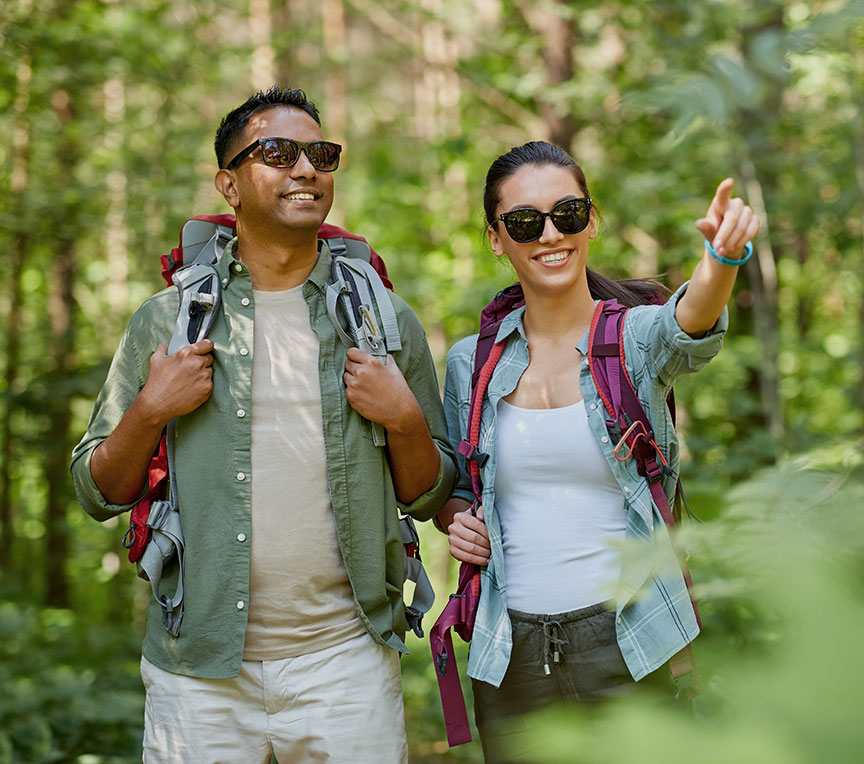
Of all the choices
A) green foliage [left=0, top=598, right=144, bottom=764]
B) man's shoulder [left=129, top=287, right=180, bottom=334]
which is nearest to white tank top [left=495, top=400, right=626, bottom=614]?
man's shoulder [left=129, top=287, right=180, bottom=334]

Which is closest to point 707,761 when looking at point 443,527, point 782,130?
point 443,527

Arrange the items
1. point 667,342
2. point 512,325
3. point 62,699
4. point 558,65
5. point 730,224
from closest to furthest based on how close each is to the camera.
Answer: point 730,224 → point 667,342 → point 512,325 → point 62,699 → point 558,65

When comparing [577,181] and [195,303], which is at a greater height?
[577,181]

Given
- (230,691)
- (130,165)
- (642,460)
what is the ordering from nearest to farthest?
(642,460)
(230,691)
(130,165)

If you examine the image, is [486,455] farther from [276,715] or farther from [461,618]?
[276,715]

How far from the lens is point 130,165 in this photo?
26.2ft

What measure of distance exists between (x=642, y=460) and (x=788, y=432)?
14.7ft

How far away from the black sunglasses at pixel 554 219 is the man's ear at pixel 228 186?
0.99 m

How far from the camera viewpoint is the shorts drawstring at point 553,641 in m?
2.60

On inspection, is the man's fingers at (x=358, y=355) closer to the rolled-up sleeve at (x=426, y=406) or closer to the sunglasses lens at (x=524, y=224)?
the rolled-up sleeve at (x=426, y=406)

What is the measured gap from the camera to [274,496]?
2.85 meters

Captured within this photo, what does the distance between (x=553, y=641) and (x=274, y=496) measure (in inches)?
37.7

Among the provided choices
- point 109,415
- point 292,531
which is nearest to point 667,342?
point 292,531

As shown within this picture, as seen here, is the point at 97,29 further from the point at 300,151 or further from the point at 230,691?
the point at 230,691
